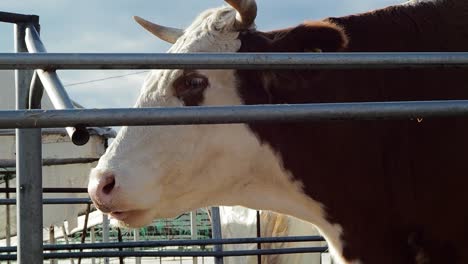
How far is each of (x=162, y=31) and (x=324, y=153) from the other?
1025 millimetres

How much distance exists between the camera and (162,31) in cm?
333

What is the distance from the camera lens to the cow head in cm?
271

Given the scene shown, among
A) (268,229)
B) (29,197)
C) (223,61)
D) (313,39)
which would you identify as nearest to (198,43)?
(313,39)

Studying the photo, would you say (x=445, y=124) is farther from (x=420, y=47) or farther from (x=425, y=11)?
(x=425, y=11)

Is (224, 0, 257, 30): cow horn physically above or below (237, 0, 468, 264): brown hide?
above

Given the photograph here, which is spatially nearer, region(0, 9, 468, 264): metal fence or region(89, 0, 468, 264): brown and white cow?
region(0, 9, 468, 264): metal fence

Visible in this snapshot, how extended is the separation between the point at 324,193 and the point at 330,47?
0.59m

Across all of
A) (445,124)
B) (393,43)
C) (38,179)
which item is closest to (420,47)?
(393,43)

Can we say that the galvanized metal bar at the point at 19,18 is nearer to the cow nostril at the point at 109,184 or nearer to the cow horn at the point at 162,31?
the cow nostril at the point at 109,184

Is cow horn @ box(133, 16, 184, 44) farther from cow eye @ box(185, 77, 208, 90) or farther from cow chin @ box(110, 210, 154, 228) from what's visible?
cow chin @ box(110, 210, 154, 228)

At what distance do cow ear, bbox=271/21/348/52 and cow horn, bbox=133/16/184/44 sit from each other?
0.59 meters

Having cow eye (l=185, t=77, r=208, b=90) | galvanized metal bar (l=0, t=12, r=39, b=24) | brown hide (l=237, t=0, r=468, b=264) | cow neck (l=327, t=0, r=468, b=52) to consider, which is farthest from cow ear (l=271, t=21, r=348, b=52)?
galvanized metal bar (l=0, t=12, r=39, b=24)

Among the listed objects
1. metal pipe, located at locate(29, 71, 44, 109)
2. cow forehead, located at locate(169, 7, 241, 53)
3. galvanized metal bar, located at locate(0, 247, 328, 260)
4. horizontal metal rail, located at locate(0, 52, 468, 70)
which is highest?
cow forehead, located at locate(169, 7, 241, 53)

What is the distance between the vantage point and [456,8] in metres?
3.01
